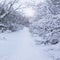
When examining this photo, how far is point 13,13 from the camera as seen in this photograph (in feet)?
41.8

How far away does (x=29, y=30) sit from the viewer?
12148mm

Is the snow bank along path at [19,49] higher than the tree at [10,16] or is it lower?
Answer: lower

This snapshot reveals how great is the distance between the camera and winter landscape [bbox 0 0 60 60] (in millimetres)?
8015

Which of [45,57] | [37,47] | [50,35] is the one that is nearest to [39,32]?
[50,35]

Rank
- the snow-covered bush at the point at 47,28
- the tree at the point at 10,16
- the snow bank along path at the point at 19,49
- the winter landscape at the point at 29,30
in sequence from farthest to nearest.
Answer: the tree at the point at 10,16, the snow-covered bush at the point at 47,28, the winter landscape at the point at 29,30, the snow bank along path at the point at 19,49

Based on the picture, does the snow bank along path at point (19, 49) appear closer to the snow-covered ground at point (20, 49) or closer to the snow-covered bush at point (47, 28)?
the snow-covered ground at point (20, 49)

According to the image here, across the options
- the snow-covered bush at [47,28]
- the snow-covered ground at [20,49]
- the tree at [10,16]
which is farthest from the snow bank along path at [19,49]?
the tree at [10,16]

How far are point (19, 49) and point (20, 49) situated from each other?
0.05 m

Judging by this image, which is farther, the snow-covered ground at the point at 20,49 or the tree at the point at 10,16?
the tree at the point at 10,16

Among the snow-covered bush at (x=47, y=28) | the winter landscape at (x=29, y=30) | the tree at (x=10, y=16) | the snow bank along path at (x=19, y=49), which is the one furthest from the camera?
the tree at (x=10, y=16)

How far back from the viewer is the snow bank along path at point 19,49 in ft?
24.5

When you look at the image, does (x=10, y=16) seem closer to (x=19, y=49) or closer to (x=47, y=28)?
(x=47, y=28)

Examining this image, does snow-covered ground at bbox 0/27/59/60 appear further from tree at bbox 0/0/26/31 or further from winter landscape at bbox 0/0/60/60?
tree at bbox 0/0/26/31

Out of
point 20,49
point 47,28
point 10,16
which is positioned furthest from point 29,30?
point 20,49
